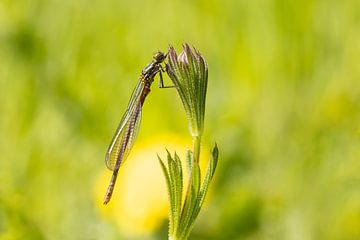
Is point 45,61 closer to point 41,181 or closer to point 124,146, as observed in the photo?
point 41,181

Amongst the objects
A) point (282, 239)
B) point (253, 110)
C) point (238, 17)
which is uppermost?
point (238, 17)

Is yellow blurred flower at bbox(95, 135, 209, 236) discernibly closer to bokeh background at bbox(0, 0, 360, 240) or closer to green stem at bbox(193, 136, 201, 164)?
bokeh background at bbox(0, 0, 360, 240)

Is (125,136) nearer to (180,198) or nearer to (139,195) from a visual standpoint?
(180,198)

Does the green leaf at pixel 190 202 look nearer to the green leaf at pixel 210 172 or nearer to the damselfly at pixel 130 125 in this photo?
the green leaf at pixel 210 172

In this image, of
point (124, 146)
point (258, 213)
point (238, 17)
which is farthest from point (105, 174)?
point (238, 17)

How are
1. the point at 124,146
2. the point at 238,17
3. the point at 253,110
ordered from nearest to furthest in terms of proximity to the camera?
the point at 124,146 < the point at 253,110 < the point at 238,17

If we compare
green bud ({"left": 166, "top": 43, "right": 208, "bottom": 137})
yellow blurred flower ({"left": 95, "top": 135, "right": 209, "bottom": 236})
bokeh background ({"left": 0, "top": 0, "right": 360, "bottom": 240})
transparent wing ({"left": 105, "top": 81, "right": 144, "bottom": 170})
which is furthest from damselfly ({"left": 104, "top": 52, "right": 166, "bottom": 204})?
yellow blurred flower ({"left": 95, "top": 135, "right": 209, "bottom": 236})

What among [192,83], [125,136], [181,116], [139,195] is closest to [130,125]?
[125,136]
